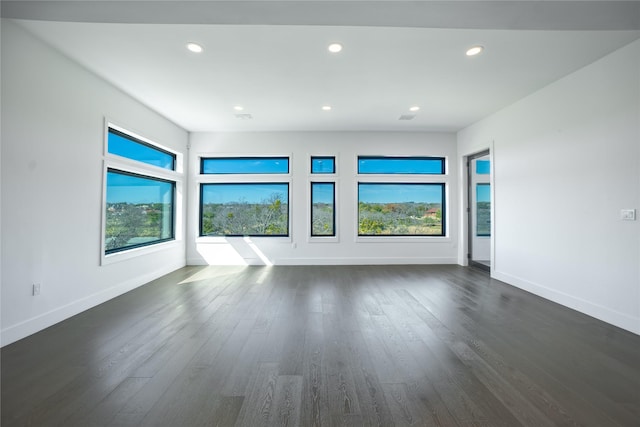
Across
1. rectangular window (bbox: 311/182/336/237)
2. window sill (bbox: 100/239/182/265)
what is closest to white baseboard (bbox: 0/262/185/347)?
window sill (bbox: 100/239/182/265)

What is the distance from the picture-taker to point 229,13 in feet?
7.59

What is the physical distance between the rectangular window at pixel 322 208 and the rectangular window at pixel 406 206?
72cm

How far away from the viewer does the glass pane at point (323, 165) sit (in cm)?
620

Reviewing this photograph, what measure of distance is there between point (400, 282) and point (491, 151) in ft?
9.29

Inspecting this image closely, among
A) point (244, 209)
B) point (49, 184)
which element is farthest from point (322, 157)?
point (49, 184)

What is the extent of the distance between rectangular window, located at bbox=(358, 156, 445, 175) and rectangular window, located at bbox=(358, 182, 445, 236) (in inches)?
11.3

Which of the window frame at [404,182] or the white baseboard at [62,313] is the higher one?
the window frame at [404,182]

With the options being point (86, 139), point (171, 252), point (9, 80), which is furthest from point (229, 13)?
point (171, 252)

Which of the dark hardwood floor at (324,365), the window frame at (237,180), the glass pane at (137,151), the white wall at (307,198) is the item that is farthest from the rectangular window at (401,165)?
the glass pane at (137,151)

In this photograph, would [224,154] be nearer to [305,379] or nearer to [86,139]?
[86,139]

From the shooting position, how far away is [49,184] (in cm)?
298

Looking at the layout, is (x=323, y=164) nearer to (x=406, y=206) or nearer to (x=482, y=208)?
(x=406, y=206)

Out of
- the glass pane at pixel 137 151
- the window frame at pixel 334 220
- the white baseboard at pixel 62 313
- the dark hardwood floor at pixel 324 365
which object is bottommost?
the dark hardwood floor at pixel 324 365

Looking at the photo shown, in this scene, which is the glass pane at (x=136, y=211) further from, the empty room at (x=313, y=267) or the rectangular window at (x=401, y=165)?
the rectangular window at (x=401, y=165)
